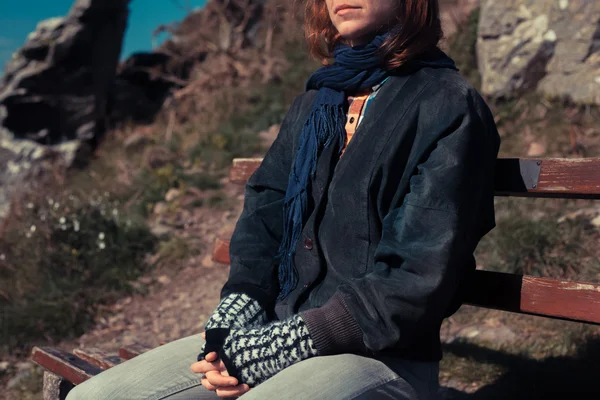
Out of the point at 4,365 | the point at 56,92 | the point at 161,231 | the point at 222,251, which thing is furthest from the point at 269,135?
the point at 222,251

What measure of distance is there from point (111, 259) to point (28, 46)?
193 inches

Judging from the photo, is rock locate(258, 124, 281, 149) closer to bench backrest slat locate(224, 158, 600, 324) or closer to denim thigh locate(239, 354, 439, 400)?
bench backrest slat locate(224, 158, 600, 324)

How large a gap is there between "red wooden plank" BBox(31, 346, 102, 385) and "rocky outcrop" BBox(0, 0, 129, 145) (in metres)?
6.89

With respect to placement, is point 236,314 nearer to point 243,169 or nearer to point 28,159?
point 243,169

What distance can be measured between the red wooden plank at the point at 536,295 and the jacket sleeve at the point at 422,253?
14.6 inches

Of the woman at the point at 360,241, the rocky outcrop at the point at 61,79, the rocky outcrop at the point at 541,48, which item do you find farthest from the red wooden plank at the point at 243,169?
the rocky outcrop at the point at 61,79

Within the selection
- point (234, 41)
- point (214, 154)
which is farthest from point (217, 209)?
point (234, 41)

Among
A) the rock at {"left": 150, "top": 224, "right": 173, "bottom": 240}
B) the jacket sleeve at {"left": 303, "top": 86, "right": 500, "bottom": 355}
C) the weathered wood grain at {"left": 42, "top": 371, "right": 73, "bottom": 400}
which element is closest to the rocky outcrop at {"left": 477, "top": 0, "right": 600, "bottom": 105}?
the rock at {"left": 150, "top": 224, "right": 173, "bottom": 240}

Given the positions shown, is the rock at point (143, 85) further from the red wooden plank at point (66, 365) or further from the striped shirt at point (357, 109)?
the striped shirt at point (357, 109)

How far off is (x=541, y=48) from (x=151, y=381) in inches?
182

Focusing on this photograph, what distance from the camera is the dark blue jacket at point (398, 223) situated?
1642mm

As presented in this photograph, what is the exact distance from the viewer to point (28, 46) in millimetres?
8938

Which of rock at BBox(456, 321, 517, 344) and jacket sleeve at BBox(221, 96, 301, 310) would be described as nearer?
jacket sleeve at BBox(221, 96, 301, 310)

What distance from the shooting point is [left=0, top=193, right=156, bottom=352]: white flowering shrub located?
15.3ft
